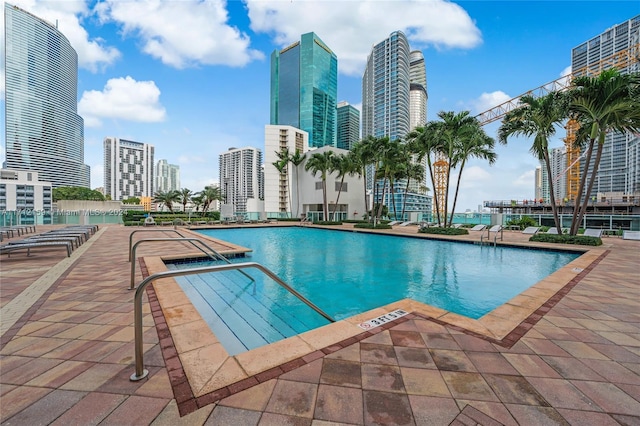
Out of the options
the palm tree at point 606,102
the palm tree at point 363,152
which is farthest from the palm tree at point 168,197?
the palm tree at point 606,102

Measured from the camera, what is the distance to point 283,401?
180 cm

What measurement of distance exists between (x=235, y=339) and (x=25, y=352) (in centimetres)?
191

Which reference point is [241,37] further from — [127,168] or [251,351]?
[127,168]

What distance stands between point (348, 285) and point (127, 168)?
13844cm

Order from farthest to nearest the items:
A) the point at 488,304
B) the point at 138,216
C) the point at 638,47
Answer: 1. the point at 638,47
2. the point at 138,216
3. the point at 488,304

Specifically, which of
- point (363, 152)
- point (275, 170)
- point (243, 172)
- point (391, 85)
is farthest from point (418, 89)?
point (363, 152)

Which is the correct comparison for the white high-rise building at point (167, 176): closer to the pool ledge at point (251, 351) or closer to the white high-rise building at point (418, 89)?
the white high-rise building at point (418, 89)

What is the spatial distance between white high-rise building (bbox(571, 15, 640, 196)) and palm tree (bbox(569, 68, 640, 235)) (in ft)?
190

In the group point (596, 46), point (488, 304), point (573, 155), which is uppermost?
point (596, 46)

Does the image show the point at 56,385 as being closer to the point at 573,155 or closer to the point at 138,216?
the point at 138,216

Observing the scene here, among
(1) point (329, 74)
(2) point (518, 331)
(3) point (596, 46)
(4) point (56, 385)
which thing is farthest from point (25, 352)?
(3) point (596, 46)

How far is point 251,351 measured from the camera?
2.46m

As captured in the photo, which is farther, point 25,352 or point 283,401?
point 25,352

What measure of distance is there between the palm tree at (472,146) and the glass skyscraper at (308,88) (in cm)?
6003
